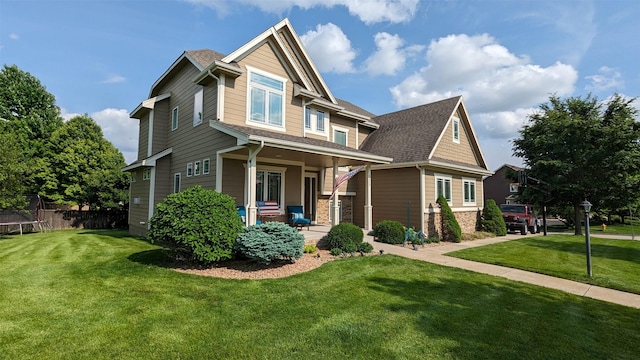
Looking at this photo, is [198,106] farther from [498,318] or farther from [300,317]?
[498,318]

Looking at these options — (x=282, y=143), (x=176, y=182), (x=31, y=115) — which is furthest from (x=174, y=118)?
(x=31, y=115)

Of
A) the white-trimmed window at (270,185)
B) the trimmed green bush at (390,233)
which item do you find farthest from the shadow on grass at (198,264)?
the trimmed green bush at (390,233)

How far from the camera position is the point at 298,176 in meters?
13.7

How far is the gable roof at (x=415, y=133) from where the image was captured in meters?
15.3

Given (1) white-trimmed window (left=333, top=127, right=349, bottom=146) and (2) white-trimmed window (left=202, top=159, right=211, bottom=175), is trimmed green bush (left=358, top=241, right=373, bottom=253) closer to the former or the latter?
(2) white-trimmed window (left=202, top=159, right=211, bottom=175)

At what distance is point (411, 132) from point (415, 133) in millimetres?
343

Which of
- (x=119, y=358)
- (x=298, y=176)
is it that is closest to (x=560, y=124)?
(x=298, y=176)

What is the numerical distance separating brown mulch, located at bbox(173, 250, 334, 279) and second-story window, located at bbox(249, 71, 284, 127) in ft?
19.6

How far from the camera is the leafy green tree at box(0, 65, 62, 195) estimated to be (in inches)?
912

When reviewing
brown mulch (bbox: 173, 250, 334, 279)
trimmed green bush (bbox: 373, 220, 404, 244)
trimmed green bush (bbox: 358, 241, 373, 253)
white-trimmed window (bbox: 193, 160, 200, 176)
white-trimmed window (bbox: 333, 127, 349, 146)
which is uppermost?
white-trimmed window (bbox: 333, 127, 349, 146)

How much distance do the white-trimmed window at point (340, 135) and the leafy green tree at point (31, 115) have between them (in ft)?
74.1

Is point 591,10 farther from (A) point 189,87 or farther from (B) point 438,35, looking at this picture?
(A) point 189,87

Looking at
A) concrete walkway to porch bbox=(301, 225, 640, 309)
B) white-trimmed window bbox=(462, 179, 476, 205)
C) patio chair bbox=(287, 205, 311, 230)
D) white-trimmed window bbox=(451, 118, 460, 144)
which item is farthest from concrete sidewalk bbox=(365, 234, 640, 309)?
white-trimmed window bbox=(451, 118, 460, 144)

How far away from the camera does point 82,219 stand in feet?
67.2
